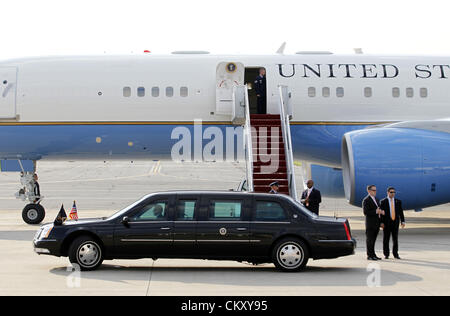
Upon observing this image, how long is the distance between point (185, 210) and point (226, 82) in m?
8.18

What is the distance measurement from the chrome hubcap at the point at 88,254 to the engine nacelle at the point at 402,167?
24.6 feet

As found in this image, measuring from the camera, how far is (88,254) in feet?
39.3

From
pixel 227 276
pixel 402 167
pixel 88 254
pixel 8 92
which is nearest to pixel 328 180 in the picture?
pixel 402 167

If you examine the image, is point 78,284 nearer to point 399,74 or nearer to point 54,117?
point 54,117

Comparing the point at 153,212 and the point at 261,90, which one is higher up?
the point at 261,90

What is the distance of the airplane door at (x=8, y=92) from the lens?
19406 mm

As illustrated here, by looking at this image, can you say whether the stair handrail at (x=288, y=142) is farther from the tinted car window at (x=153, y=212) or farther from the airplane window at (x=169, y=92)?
the tinted car window at (x=153, y=212)

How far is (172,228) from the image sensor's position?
1191cm

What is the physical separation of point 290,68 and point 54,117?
660cm

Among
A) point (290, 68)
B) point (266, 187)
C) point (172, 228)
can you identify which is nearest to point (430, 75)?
point (290, 68)

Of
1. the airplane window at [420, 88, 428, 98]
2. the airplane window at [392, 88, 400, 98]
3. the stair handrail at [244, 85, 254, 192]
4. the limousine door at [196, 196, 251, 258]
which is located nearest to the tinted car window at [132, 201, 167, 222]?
the limousine door at [196, 196, 251, 258]

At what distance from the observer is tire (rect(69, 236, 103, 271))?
1194 cm

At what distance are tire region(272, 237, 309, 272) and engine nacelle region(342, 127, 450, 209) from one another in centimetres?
564

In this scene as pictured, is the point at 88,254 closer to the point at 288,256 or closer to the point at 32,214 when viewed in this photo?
the point at 288,256
